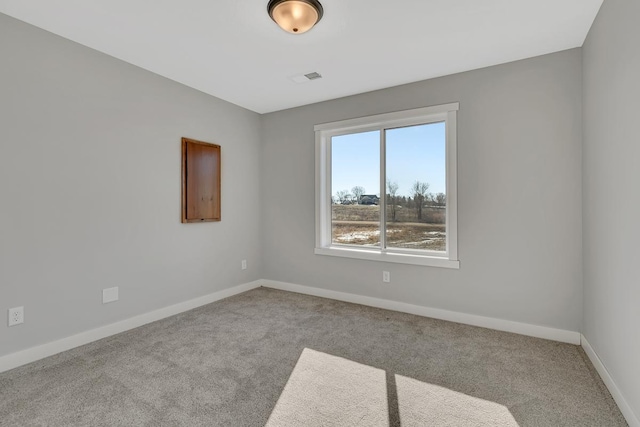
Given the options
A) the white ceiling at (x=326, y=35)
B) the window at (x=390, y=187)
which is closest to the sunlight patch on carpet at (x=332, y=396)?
the window at (x=390, y=187)

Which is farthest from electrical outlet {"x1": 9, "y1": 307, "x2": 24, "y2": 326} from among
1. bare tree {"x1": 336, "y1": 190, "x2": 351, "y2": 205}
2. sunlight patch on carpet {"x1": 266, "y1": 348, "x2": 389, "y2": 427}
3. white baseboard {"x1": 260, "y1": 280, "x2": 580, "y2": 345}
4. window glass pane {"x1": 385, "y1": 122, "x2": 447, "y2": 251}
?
window glass pane {"x1": 385, "y1": 122, "x2": 447, "y2": 251}

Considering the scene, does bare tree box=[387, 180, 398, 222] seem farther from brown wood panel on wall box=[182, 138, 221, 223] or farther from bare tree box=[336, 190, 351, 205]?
brown wood panel on wall box=[182, 138, 221, 223]

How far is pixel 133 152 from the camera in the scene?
295cm

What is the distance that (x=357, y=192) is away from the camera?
12.7 ft

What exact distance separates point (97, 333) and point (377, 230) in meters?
2.93

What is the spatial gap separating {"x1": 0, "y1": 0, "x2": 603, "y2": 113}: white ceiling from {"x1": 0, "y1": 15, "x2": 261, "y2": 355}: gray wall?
255 millimetres

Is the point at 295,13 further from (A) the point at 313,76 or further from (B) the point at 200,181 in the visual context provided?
(B) the point at 200,181

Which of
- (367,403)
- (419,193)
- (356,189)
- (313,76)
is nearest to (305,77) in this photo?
(313,76)

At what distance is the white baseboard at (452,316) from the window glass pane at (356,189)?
66 cm

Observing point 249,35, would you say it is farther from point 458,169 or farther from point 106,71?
point 458,169

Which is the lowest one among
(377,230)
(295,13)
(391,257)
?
(391,257)

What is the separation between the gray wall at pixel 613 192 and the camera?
5.33 feet

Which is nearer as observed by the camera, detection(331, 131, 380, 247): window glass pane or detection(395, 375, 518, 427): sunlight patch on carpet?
detection(395, 375, 518, 427): sunlight patch on carpet

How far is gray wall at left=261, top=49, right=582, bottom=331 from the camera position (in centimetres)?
261
